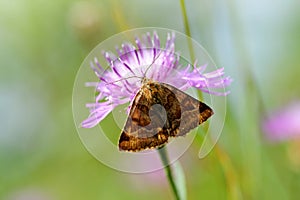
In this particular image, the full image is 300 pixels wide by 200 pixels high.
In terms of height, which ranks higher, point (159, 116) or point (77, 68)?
point (77, 68)

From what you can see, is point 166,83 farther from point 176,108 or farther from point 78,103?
point 78,103

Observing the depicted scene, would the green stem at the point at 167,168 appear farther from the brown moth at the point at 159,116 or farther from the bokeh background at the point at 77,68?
the bokeh background at the point at 77,68

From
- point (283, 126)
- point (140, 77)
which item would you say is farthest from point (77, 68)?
point (140, 77)

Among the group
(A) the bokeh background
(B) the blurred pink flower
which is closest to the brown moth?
(A) the bokeh background

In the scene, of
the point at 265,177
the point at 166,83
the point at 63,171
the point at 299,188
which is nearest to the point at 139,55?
the point at 166,83

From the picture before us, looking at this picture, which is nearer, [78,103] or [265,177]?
[265,177]

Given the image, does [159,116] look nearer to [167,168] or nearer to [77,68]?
[167,168]
